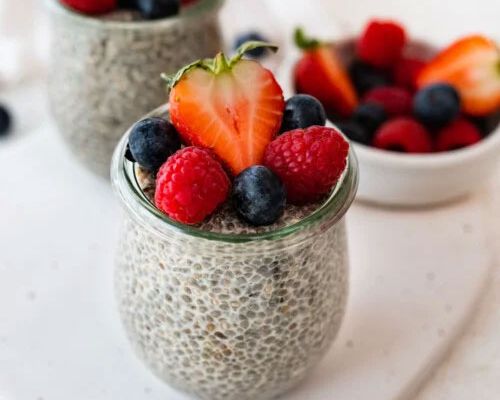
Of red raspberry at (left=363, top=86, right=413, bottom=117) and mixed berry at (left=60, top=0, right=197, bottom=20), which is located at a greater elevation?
mixed berry at (left=60, top=0, right=197, bottom=20)

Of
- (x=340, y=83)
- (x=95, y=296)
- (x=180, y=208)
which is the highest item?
(x=180, y=208)

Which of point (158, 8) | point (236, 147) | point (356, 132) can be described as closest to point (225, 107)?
point (236, 147)

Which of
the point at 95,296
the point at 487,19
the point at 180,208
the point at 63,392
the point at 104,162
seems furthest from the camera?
the point at 487,19

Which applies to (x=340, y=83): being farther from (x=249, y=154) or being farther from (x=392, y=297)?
(x=249, y=154)

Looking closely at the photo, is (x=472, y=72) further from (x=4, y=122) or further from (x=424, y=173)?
(x=4, y=122)

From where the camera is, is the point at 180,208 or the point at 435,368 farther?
the point at 435,368

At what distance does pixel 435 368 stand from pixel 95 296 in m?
0.38

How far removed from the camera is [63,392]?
0.75m

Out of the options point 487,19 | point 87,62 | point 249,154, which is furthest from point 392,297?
→ point 487,19

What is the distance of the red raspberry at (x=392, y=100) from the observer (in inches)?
41.4

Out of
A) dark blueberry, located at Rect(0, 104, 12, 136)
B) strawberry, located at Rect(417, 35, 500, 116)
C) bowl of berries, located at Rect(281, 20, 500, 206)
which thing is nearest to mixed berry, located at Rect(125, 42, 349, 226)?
bowl of berries, located at Rect(281, 20, 500, 206)

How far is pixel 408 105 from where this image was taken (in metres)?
1.06

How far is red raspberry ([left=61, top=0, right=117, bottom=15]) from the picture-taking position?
0.89 m

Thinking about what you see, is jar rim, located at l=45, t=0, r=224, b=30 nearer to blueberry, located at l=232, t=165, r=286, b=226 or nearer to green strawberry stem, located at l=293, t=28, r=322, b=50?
green strawberry stem, located at l=293, t=28, r=322, b=50
